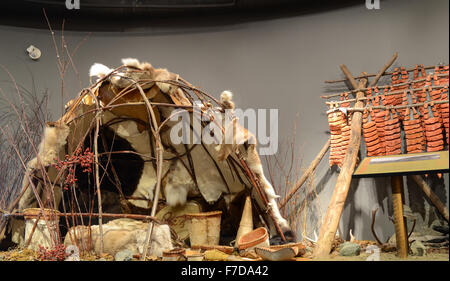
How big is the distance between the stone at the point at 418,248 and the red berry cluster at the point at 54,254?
6.76 ft

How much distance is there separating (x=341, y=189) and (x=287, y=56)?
3.94ft

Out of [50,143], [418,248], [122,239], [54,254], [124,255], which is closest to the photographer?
[418,248]

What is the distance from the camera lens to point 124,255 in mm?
2609

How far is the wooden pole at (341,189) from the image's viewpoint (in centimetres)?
289

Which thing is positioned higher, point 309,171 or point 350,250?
point 309,171

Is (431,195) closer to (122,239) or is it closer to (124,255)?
(124,255)

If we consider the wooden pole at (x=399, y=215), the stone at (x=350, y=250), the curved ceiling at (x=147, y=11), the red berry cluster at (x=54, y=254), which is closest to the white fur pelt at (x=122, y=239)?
the red berry cluster at (x=54, y=254)

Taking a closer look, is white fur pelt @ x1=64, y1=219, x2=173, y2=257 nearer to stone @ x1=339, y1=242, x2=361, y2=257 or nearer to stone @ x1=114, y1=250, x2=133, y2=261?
stone @ x1=114, y1=250, x2=133, y2=261

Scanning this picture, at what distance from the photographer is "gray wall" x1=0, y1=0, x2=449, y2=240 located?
96.2 inches

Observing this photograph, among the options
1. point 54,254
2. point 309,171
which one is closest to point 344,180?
point 309,171

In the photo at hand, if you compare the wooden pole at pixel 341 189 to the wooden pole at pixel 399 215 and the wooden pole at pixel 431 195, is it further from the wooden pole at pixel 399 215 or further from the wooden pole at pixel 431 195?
the wooden pole at pixel 431 195

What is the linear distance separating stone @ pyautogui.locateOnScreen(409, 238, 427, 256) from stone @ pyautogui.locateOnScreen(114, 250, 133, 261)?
1737 mm

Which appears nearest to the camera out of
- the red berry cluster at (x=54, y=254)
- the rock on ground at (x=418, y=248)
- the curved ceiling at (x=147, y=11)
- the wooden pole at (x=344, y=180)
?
the rock on ground at (x=418, y=248)

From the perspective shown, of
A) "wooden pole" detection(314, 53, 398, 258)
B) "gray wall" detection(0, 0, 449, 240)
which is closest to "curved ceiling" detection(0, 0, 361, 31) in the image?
"gray wall" detection(0, 0, 449, 240)
